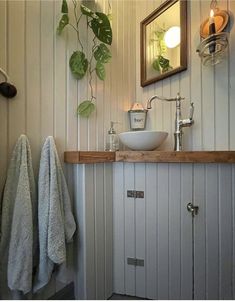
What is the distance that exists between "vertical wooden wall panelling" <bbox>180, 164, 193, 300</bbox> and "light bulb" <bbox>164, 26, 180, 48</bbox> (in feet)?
2.64

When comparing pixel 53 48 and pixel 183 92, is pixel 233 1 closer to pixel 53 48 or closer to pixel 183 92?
pixel 183 92

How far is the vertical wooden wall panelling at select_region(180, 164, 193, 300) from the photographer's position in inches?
36.4

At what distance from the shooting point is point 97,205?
3.15 feet

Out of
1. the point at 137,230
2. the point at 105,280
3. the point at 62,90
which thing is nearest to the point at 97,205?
the point at 137,230

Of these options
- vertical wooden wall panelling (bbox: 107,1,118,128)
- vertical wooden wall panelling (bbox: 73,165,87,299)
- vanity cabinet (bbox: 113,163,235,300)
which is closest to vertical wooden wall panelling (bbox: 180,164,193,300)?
vanity cabinet (bbox: 113,163,235,300)

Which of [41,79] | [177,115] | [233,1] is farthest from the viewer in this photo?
[177,115]

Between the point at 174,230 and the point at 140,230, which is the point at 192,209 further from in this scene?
the point at 140,230

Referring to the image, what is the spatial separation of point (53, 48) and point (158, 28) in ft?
2.58

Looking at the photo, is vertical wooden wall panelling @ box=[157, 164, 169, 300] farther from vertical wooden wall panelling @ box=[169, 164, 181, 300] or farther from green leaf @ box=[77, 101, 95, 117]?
green leaf @ box=[77, 101, 95, 117]

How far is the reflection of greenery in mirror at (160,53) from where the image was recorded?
1.27 m

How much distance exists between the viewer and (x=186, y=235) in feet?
3.05

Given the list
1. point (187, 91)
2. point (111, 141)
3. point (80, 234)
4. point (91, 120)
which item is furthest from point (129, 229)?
point (187, 91)

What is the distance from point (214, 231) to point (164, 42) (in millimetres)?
1170

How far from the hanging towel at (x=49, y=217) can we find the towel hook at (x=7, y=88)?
9.1 inches
